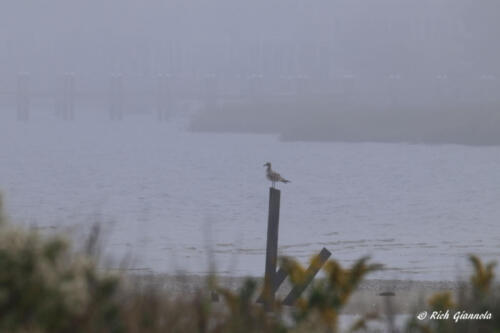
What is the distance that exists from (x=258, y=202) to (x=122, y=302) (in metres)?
56.2

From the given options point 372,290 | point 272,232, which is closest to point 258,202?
point 372,290

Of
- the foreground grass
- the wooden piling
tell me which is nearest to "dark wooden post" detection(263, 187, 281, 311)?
the wooden piling

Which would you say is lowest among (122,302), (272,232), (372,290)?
(372,290)

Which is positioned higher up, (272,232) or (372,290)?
(272,232)

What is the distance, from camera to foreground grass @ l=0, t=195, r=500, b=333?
4.45 meters

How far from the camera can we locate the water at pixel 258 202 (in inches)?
1140

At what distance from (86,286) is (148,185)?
73.3 meters

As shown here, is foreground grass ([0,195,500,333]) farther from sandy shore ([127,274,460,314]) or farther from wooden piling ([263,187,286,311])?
wooden piling ([263,187,286,311])

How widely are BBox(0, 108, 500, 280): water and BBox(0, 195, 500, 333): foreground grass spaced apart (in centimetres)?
27

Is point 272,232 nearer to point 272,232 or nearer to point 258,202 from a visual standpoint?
point 272,232

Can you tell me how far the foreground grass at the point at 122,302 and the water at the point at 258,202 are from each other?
0.87 feet

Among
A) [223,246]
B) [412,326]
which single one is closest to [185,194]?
[223,246]

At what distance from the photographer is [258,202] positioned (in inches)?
2419

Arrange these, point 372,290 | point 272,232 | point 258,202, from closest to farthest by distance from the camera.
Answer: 1. point 272,232
2. point 372,290
3. point 258,202
